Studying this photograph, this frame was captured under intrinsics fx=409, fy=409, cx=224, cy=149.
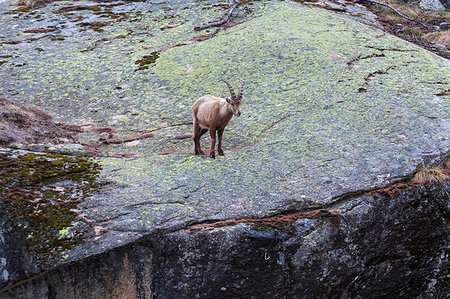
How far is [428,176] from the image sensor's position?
837cm

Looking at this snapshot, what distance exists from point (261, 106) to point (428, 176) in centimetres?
483

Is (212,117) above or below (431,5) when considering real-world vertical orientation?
above

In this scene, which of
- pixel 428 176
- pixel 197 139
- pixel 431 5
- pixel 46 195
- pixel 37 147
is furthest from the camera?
pixel 431 5

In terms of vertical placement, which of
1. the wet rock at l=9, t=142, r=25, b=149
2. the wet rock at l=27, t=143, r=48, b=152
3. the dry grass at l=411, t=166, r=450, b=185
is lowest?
the dry grass at l=411, t=166, r=450, b=185

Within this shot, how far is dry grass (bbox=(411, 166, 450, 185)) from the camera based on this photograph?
8.31m

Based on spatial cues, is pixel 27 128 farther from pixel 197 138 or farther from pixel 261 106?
pixel 261 106

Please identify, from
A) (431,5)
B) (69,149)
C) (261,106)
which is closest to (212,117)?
(261,106)

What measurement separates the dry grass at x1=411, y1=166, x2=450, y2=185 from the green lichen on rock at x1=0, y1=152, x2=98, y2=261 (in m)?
6.47

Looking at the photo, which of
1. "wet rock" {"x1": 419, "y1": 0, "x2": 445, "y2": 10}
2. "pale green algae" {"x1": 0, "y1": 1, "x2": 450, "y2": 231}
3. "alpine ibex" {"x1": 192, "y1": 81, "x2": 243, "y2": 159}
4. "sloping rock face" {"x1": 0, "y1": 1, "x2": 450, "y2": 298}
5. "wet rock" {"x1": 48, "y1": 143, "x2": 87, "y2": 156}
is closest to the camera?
"sloping rock face" {"x1": 0, "y1": 1, "x2": 450, "y2": 298}

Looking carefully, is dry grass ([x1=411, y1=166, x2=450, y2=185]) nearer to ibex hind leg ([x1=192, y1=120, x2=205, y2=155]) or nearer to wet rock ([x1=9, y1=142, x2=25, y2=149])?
ibex hind leg ([x1=192, y1=120, x2=205, y2=155])

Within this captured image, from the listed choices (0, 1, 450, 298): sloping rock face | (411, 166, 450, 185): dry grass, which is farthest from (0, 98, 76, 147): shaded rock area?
(411, 166, 450, 185): dry grass

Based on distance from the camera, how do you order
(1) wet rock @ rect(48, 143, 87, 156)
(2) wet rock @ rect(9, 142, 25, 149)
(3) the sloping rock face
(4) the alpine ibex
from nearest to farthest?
1. (3) the sloping rock face
2. (2) wet rock @ rect(9, 142, 25, 149)
3. (1) wet rock @ rect(48, 143, 87, 156)
4. (4) the alpine ibex

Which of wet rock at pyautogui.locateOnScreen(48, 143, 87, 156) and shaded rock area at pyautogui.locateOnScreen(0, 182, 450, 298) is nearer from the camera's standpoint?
shaded rock area at pyautogui.locateOnScreen(0, 182, 450, 298)

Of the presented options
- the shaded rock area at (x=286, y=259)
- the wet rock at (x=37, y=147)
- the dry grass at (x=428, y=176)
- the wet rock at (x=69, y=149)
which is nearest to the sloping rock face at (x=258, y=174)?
the shaded rock area at (x=286, y=259)
